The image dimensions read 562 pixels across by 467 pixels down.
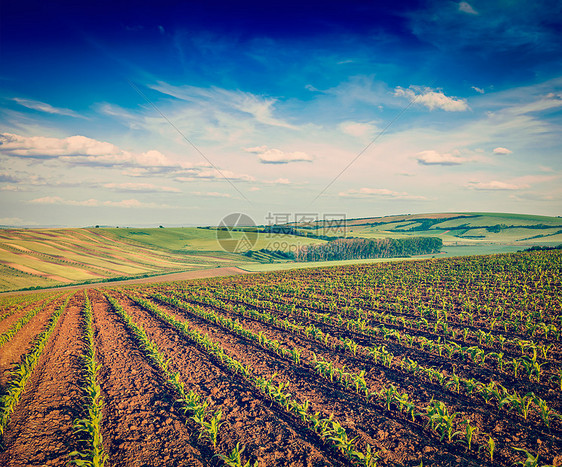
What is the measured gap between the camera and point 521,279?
24500 millimetres

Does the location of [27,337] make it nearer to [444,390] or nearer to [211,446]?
[211,446]

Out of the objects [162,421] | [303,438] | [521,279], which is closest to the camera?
[303,438]

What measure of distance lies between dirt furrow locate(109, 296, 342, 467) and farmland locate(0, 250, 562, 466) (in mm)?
39

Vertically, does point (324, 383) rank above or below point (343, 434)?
below

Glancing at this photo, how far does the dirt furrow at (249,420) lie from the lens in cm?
608

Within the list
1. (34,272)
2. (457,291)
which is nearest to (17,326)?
(457,291)

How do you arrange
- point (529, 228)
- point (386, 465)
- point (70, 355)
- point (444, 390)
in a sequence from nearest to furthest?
point (386, 465), point (444, 390), point (70, 355), point (529, 228)

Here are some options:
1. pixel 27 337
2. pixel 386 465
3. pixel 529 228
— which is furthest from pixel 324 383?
pixel 529 228

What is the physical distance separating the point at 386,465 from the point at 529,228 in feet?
417

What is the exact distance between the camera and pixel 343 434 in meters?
6.11

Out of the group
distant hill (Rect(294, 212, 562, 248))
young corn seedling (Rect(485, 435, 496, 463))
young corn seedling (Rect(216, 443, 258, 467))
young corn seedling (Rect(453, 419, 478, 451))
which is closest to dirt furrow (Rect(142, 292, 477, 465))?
young corn seedling (Rect(453, 419, 478, 451))

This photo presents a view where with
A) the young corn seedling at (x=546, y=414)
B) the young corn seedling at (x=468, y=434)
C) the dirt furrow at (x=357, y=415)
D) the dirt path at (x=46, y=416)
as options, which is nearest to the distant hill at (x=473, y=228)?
the dirt furrow at (x=357, y=415)

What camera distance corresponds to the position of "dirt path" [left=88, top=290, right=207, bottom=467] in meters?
6.11

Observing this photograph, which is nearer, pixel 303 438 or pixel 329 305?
pixel 303 438
